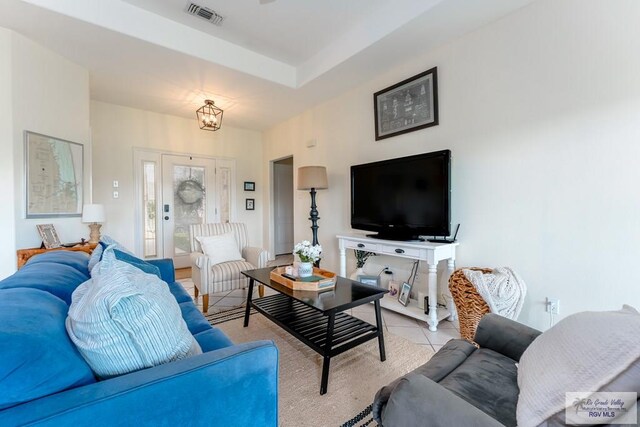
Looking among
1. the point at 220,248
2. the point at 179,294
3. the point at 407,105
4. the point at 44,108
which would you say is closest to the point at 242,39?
Answer: the point at 407,105

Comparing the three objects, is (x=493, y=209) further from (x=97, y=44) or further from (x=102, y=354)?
(x=97, y=44)

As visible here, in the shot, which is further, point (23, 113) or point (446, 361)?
point (23, 113)

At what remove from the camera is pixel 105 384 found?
0.74m

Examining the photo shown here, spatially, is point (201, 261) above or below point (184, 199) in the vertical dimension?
below

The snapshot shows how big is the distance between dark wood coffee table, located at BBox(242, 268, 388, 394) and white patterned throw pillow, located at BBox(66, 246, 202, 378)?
925 millimetres

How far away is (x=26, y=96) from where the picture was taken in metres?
2.64

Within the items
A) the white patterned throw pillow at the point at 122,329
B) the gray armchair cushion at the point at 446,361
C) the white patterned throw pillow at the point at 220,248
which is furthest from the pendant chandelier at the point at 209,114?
the gray armchair cushion at the point at 446,361

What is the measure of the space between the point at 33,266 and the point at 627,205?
3340 millimetres

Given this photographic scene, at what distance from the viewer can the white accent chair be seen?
2840 mm

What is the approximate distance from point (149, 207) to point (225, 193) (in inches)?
49.2

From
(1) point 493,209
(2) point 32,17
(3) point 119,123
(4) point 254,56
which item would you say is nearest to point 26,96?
(2) point 32,17

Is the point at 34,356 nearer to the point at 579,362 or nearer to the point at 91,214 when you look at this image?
the point at 579,362

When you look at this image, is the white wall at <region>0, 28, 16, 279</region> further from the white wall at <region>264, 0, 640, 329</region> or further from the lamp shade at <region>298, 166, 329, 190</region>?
the white wall at <region>264, 0, 640, 329</region>

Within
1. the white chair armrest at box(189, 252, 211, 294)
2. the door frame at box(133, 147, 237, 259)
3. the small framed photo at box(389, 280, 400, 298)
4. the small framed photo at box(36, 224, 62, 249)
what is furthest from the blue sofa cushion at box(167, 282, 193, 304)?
the door frame at box(133, 147, 237, 259)
